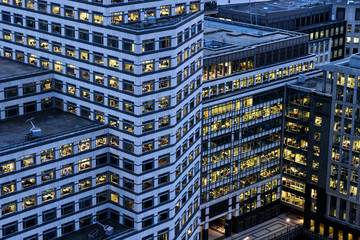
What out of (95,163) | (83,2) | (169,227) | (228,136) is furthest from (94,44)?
(228,136)

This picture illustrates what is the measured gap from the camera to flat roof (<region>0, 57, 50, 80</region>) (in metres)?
157

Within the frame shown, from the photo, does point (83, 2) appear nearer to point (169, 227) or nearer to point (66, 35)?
point (66, 35)

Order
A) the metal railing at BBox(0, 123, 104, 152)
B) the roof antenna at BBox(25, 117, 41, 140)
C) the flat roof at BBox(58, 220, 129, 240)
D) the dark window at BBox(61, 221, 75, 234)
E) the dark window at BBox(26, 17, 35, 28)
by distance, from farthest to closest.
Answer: the dark window at BBox(26, 17, 35, 28) < the flat roof at BBox(58, 220, 129, 240) < the dark window at BBox(61, 221, 75, 234) < the roof antenna at BBox(25, 117, 41, 140) < the metal railing at BBox(0, 123, 104, 152)

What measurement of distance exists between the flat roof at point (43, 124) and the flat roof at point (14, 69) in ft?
27.2

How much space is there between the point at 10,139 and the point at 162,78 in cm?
2967

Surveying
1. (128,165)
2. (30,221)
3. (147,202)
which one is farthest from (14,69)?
(147,202)

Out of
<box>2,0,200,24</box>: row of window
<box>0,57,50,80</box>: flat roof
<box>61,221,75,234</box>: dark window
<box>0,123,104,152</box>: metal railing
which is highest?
<box>2,0,200,24</box>: row of window

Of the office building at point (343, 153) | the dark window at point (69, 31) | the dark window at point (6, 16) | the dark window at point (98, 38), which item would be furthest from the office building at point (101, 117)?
the office building at point (343, 153)

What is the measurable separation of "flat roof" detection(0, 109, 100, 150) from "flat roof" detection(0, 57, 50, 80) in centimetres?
830

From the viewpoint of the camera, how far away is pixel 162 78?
144 meters

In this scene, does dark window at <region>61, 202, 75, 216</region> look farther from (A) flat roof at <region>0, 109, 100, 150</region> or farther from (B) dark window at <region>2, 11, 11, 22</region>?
(B) dark window at <region>2, 11, 11, 22</region>

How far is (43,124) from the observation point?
151 meters

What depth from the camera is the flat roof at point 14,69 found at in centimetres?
15662

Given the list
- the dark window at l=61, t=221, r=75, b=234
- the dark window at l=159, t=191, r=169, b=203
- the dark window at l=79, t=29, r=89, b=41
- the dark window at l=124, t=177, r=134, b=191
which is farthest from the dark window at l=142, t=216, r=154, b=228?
the dark window at l=79, t=29, r=89, b=41
